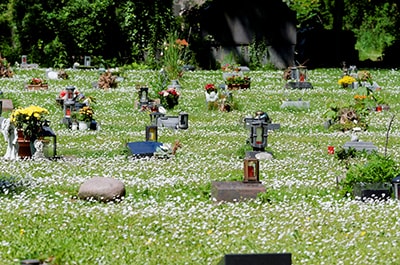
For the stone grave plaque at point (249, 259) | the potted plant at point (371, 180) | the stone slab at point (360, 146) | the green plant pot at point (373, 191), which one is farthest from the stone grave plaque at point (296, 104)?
the stone grave plaque at point (249, 259)

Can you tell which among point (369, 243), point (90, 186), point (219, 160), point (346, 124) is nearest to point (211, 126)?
point (346, 124)

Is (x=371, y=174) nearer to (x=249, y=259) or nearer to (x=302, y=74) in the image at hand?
(x=249, y=259)

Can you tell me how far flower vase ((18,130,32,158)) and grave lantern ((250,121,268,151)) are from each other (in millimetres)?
4975

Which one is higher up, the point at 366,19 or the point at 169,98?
the point at 366,19

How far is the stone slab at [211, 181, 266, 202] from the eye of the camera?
16.4 metres

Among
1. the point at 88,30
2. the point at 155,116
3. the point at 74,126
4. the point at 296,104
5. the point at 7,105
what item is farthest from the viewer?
the point at 88,30

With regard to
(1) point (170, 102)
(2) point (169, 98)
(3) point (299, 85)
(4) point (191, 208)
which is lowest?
(4) point (191, 208)

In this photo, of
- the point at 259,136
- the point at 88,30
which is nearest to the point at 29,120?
the point at 259,136

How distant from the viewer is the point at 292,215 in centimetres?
1532

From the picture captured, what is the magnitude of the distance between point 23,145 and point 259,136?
5.23m

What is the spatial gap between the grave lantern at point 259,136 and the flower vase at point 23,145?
16.3 ft

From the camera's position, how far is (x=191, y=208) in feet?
51.7

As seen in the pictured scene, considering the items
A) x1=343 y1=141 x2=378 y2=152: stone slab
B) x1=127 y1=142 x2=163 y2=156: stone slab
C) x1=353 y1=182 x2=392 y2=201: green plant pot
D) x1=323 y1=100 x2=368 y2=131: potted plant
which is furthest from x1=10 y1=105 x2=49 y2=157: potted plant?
x1=323 y1=100 x2=368 y2=131: potted plant

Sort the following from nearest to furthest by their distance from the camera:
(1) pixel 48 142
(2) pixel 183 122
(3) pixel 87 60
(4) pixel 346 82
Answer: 1. (1) pixel 48 142
2. (2) pixel 183 122
3. (4) pixel 346 82
4. (3) pixel 87 60
